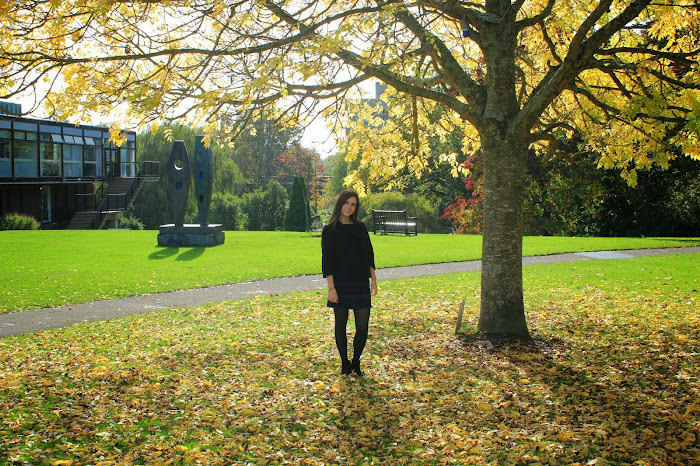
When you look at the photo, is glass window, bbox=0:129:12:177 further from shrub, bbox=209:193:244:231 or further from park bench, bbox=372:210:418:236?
park bench, bbox=372:210:418:236

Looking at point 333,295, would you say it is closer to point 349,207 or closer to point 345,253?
point 345,253

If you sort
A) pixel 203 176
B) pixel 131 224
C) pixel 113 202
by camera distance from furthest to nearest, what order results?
pixel 113 202 → pixel 131 224 → pixel 203 176

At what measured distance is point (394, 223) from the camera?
24.7m

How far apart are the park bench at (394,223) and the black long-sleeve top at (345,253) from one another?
59.6ft

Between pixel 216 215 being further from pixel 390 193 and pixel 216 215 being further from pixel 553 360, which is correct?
pixel 553 360

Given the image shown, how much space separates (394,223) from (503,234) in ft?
57.5

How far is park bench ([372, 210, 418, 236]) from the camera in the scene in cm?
2425

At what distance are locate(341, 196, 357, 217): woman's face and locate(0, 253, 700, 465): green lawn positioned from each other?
1.59 m

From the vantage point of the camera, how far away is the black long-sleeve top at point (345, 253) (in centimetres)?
579

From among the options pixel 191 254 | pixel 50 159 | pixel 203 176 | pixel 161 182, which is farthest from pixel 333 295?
pixel 161 182

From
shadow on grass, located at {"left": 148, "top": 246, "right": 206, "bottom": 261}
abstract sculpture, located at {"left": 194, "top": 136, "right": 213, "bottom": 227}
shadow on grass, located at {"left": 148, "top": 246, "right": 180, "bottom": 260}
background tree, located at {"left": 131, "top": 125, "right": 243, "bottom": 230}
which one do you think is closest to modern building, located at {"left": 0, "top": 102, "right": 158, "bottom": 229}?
background tree, located at {"left": 131, "top": 125, "right": 243, "bottom": 230}

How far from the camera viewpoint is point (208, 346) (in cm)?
720

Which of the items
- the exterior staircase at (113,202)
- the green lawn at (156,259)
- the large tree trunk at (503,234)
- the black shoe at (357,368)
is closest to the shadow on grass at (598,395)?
the large tree trunk at (503,234)

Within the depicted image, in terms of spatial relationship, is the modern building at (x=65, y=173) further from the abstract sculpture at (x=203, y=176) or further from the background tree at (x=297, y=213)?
the abstract sculpture at (x=203, y=176)
